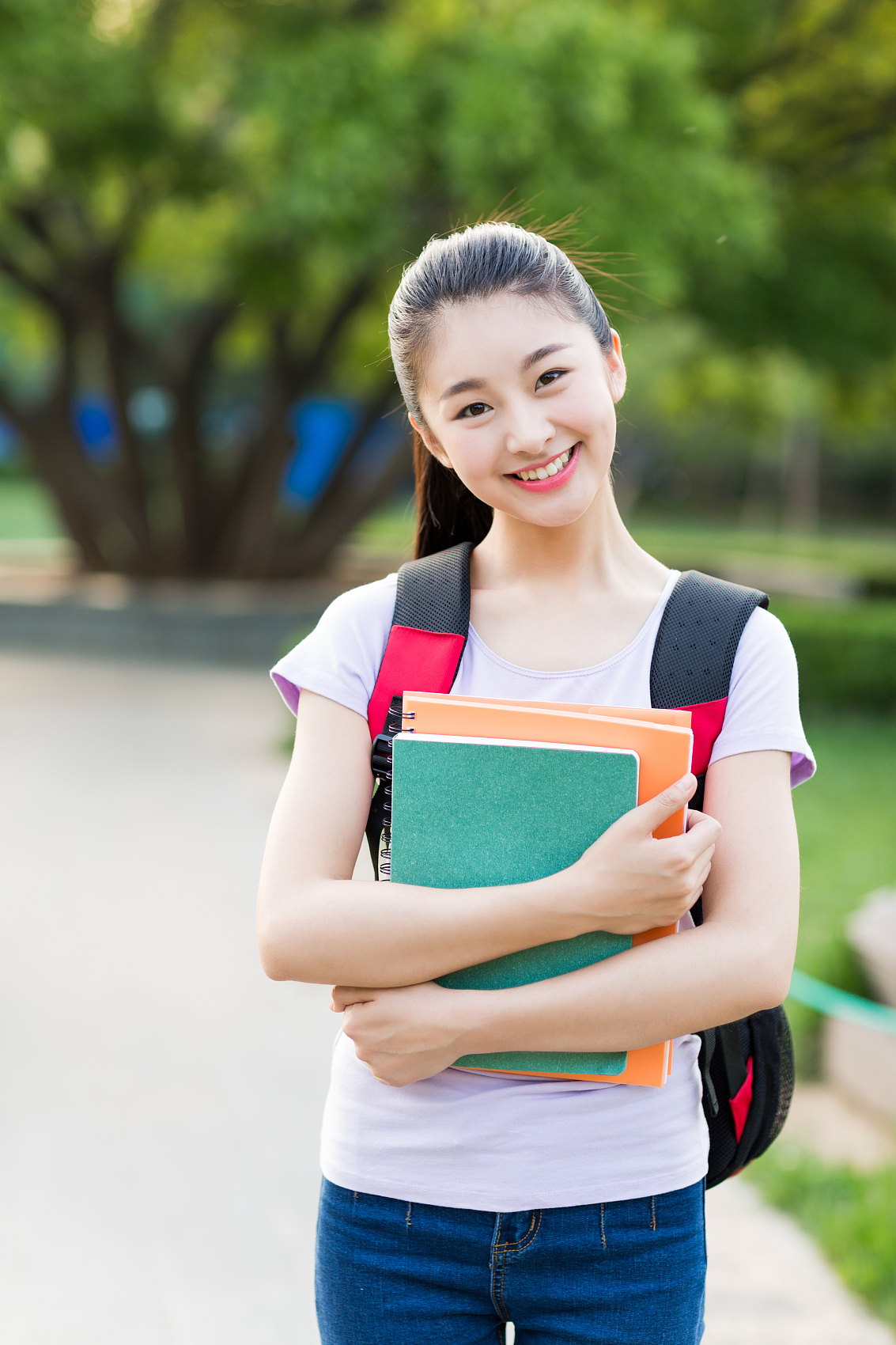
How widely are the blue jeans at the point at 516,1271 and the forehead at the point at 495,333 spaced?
84cm

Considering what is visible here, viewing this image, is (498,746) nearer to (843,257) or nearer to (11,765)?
(11,765)

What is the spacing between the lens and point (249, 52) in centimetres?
916

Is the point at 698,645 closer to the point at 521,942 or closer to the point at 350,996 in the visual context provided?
the point at 521,942

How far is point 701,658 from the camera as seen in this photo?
1.31m

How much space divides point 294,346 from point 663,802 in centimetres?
1352

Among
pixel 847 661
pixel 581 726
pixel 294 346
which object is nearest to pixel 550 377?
pixel 581 726

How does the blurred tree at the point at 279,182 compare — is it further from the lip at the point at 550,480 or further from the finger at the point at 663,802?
the finger at the point at 663,802

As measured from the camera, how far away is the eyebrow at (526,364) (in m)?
1.30

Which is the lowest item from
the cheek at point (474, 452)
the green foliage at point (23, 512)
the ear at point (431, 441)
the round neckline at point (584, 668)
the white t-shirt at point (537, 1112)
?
the white t-shirt at point (537, 1112)

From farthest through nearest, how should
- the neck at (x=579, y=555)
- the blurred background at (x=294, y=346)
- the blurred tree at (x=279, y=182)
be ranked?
the blurred tree at (x=279, y=182) < the blurred background at (x=294, y=346) < the neck at (x=579, y=555)

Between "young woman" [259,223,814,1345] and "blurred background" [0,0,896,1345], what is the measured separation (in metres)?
0.41

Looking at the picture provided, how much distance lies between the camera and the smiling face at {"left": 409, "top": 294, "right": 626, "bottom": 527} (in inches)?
51.4

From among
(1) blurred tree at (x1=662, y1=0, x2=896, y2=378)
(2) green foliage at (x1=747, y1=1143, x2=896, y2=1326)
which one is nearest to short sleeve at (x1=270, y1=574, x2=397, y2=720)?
(2) green foliage at (x1=747, y1=1143, x2=896, y2=1326)

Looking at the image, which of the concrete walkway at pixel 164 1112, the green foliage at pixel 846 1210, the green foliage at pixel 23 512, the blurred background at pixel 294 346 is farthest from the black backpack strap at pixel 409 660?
the green foliage at pixel 23 512
